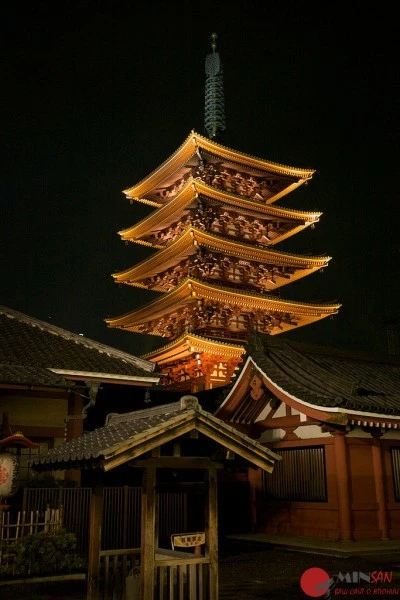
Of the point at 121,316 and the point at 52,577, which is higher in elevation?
the point at 121,316

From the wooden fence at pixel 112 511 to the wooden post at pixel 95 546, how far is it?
4.01 meters

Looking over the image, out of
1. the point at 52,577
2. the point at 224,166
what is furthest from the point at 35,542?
the point at 224,166

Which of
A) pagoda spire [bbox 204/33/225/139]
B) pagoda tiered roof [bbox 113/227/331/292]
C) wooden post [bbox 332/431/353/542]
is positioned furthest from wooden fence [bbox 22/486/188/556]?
pagoda spire [bbox 204/33/225/139]

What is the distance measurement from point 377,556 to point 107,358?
828 cm

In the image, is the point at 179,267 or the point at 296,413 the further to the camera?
the point at 179,267

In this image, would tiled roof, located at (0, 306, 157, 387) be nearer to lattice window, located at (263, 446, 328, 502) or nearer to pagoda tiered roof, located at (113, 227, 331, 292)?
lattice window, located at (263, 446, 328, 502)

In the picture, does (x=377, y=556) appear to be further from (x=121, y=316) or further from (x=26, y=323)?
(x=121, y=316)

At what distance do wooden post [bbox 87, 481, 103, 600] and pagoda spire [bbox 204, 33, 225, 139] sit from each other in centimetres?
3187

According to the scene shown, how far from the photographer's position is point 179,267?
32875 millimetres

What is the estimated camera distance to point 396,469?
15344 millimetres

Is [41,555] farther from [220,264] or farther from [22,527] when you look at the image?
[220,264]

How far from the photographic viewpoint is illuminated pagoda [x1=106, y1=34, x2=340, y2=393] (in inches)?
1175

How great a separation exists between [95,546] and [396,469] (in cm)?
986

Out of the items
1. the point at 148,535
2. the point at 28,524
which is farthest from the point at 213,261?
the point at 148,535
